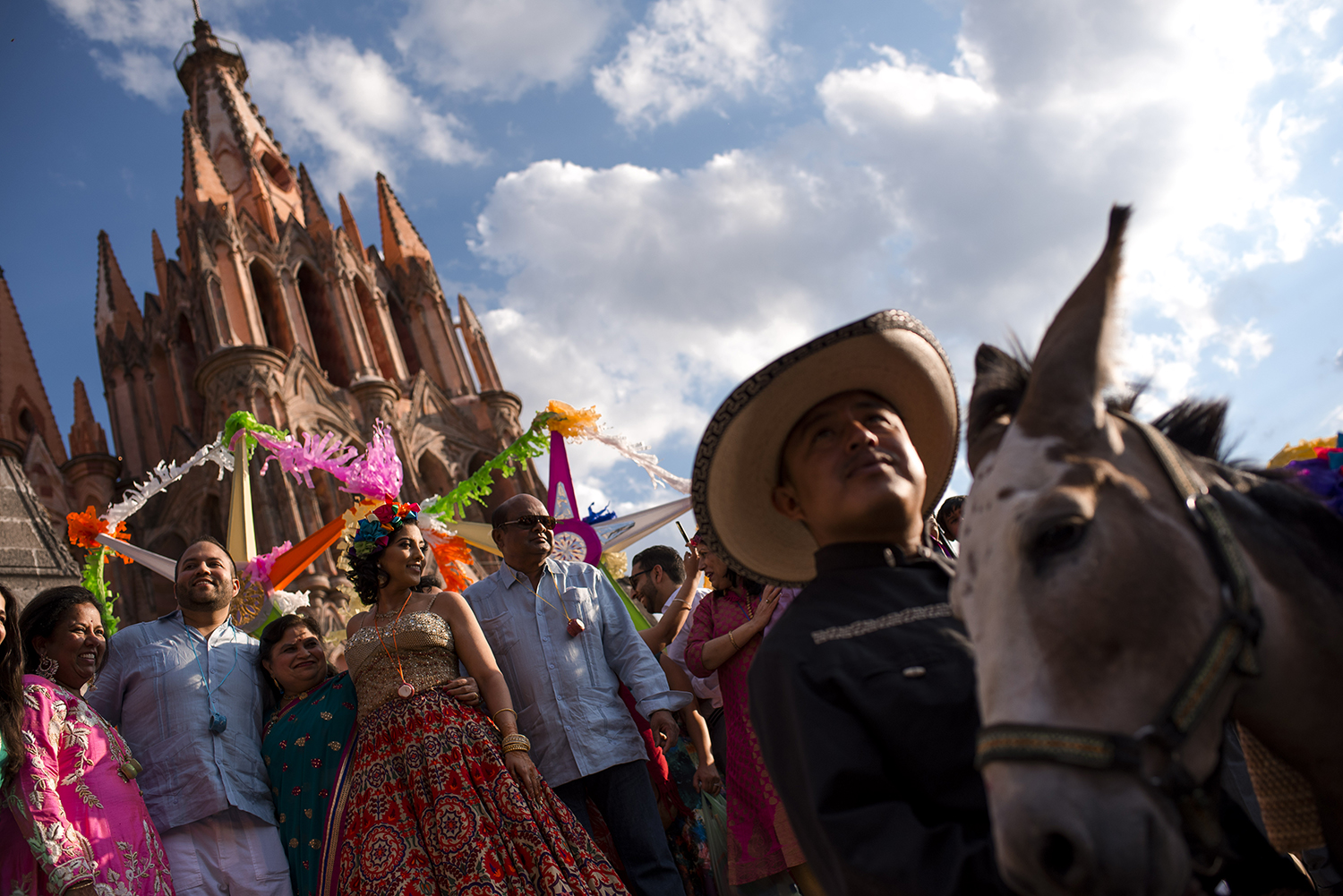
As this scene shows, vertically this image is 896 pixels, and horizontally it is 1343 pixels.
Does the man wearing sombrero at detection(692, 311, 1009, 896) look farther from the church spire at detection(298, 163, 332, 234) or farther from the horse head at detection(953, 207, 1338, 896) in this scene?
the church spire at detection(298, 163, 332, 234)

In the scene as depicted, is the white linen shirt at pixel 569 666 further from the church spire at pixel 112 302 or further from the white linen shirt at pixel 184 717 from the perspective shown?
the church spire at pixel 112 302

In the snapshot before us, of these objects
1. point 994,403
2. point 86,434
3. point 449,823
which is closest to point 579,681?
point 449,823

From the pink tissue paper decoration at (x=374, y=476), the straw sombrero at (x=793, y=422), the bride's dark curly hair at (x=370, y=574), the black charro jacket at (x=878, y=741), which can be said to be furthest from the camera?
the pink tissue paper decoration at (x=374, y=476)

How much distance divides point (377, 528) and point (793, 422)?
2761mm

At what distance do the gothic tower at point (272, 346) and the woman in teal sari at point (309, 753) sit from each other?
49.5ft

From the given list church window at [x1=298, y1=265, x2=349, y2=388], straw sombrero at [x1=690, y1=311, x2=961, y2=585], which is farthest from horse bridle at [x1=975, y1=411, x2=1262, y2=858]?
church window at [x1=298, y1=265, x2=349, y2=388]

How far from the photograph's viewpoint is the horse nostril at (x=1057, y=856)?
3.88ft

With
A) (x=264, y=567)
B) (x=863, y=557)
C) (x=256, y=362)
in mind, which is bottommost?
(x=863, y=557)

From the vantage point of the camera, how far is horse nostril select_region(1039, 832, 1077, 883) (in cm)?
118

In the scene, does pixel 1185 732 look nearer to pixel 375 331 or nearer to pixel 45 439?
pixel 375 331

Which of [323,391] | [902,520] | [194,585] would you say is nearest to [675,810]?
[194,585]

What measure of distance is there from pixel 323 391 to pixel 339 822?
73.8ft

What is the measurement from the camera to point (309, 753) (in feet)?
13.1

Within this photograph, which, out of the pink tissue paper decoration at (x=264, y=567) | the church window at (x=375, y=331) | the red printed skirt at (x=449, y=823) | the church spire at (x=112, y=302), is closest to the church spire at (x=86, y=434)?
the church spire at (x=112, y=302)
